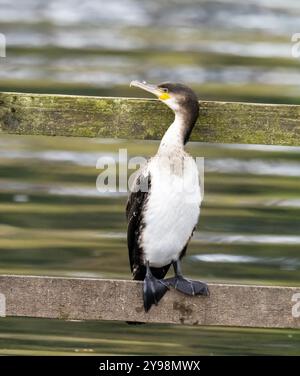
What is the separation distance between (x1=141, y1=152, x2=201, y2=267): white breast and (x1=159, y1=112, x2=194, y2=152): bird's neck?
0.06m

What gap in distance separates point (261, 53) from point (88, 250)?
9246mm

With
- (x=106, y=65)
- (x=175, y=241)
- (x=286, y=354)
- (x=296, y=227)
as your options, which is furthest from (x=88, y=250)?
(x=106, y=65)

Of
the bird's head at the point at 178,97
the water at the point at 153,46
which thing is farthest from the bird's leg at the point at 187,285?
the water at the point at 153,46

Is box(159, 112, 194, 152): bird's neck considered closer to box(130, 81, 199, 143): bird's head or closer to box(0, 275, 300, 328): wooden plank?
box(130, 81, 199, 143): bird's head

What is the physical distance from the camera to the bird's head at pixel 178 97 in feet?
23.4

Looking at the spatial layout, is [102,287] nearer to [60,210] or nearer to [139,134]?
[139,134]

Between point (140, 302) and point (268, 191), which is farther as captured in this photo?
point (268, 191)

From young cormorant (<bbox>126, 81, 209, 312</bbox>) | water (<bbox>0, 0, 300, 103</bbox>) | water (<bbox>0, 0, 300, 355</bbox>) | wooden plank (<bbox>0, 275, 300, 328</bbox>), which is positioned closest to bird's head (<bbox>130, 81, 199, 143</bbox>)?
young cormorant (<bbox>126, 81, 209, 312</bbox>)

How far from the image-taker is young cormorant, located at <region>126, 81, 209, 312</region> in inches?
283

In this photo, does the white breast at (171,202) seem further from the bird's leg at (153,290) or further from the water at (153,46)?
the water at (153,46)

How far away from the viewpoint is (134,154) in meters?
13.5

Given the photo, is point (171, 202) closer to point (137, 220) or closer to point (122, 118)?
point (137, 220)
